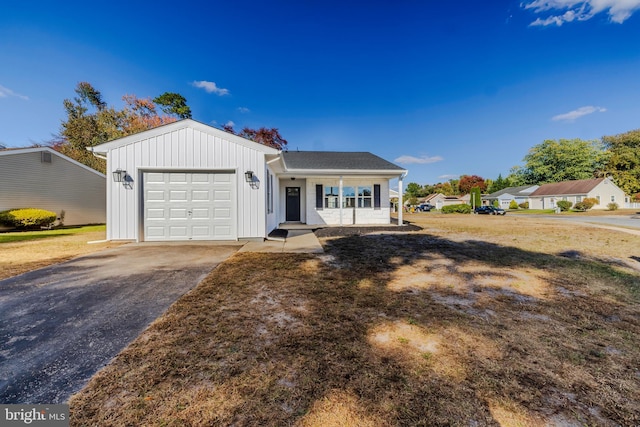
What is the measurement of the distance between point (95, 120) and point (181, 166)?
24994 millimetres

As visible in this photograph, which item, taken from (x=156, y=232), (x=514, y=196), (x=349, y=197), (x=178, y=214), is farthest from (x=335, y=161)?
(x=514, y=196)

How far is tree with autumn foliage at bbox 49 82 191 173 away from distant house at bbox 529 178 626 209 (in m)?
53.1

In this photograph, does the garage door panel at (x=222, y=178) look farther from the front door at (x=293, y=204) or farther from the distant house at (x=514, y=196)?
the distant house at (x=514, y=196)

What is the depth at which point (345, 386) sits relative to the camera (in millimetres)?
1857

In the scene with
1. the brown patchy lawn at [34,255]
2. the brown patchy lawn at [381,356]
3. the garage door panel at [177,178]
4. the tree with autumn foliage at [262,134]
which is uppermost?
the tree with autumn foliage at [262,134]

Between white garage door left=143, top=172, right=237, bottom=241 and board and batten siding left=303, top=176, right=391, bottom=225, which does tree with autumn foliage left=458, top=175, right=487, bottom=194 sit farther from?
white garage door left=143, top=172, right=237, bottom=241

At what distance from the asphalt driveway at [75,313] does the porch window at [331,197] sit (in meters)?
8.77

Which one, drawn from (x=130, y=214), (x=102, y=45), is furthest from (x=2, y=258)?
(x=102, y=45)

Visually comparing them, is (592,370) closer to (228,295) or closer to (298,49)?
(228,295)

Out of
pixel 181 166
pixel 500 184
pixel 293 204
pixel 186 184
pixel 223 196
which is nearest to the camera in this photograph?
pixel 181 166

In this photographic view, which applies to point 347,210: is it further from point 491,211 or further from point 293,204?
point 491,211

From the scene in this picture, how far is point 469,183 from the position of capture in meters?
69.6

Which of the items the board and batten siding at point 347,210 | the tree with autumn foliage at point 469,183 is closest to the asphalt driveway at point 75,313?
the board and batten siding at point 347,210

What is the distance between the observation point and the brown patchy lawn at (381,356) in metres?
1.62
